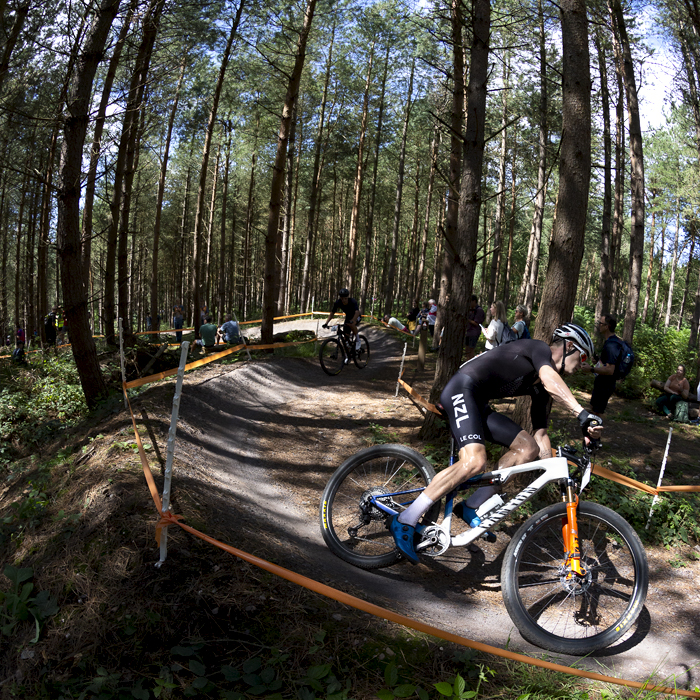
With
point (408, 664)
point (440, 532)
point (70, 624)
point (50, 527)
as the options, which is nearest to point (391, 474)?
point (440, 532)

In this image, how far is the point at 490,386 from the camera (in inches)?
151

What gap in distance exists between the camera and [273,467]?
6.91 metres

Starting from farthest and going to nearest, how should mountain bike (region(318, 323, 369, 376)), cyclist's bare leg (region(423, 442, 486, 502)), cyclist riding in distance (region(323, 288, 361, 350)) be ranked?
mountain bike (region(318, 323, 369, 376)) < cyclist riding in distance (region(323, 288, 361, 350)) < cyclist's bare leg (region(423, 442, 486, 502))

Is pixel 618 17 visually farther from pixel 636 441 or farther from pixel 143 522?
pixel 143 522

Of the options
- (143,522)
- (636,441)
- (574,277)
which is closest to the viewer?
(143,522)

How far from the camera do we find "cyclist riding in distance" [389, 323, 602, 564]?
145 inches

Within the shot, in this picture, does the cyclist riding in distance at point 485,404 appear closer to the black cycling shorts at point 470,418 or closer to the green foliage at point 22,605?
the black cycling shorts at point 470,418

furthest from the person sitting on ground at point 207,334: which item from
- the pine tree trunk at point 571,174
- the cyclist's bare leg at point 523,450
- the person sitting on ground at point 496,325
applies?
the cyclist's bare leg at point 523,450

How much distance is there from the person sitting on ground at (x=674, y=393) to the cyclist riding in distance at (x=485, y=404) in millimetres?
9423

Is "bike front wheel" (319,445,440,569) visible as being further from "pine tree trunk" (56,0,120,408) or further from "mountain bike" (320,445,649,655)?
"pine tree trunk" (56,0,120,408)

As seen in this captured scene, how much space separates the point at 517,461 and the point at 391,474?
40.2 inches

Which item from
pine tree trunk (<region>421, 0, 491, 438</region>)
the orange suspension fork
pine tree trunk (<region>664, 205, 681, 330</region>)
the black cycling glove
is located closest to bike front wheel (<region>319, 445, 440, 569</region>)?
the orange suspension fork

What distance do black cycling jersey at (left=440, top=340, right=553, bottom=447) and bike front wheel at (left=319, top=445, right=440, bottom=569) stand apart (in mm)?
575

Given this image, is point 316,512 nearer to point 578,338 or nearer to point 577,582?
point 577,582
